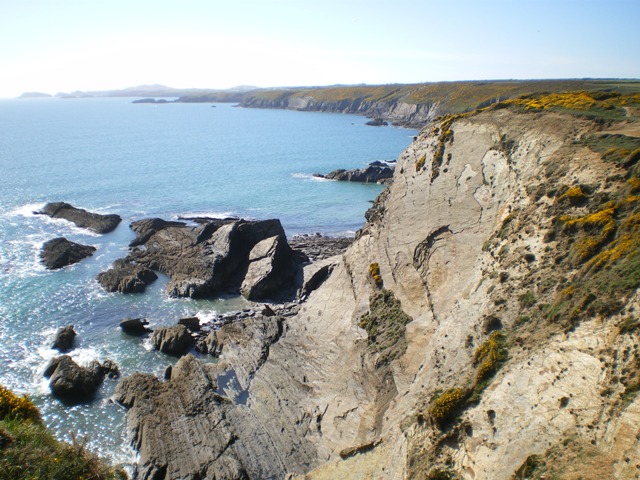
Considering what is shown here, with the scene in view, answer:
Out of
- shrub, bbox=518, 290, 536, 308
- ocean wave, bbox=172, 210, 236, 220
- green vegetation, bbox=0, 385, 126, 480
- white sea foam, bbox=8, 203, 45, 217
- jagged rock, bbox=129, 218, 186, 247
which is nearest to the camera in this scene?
green vegetation, bbox=0, 385, 126, 480

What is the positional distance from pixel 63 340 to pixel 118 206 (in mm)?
40351

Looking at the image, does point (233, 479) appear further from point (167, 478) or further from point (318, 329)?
point (318, 329)

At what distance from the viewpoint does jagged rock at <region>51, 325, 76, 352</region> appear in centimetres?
3412

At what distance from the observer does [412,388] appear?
20.8 meters

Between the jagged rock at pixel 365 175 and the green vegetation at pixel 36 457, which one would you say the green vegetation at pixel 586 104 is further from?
the jagged rock at pixel 365 175

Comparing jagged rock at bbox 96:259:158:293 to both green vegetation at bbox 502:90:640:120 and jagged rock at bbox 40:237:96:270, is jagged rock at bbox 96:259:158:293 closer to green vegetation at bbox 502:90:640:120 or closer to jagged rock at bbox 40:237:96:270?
jagged rock at bbox 40:237:96:270

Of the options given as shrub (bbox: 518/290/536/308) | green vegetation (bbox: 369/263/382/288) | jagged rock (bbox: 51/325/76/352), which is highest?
shrub (bbox: 518/290/536/308)

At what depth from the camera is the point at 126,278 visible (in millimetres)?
44562

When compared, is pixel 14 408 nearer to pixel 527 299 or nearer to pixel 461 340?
pixel 461 340

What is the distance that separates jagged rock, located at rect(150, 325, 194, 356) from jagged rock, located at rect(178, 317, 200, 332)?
1.65 metres

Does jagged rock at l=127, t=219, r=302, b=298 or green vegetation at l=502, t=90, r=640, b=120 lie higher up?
green vegetation at l=502, t=90, r=640, b=120

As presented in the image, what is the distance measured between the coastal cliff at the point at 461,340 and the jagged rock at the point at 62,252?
24756 millimetres

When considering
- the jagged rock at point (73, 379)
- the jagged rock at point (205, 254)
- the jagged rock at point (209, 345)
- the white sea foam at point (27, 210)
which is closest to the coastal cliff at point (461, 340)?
the jagged rock at point (209, 345)

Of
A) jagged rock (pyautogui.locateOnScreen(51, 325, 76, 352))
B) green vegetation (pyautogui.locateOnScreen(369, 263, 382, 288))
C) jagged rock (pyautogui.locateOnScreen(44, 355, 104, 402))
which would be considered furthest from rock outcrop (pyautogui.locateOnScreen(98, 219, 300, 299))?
green vegetation (pyautogui.locateOnScreen(369, 263, 382, 288))
